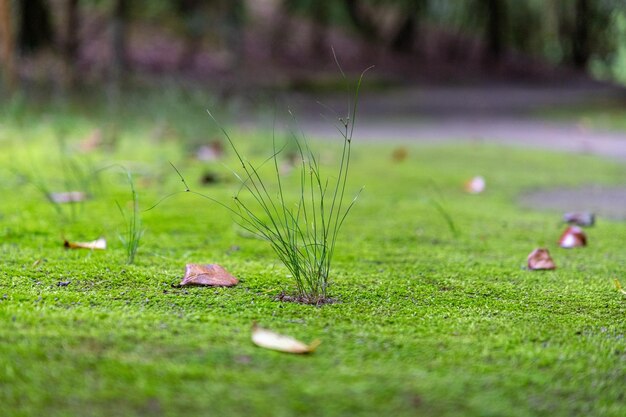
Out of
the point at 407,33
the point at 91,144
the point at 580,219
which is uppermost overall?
the point at 407,33

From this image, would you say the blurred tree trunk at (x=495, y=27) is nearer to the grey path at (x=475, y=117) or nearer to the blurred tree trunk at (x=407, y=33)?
the blurred tree trunk at (x=407, y=33)

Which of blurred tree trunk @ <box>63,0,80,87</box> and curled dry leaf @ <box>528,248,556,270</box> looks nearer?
curled dry leaf @ <box>528,248,556,270</box>

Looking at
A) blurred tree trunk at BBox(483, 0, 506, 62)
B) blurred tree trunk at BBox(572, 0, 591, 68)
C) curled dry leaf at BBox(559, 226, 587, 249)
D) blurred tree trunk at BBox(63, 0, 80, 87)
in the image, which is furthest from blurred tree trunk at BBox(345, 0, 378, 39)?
curled dry leaf at BBox(559, 226, 587, 249)

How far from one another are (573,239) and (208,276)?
107 cm

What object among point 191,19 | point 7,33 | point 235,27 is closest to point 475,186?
point 7,33

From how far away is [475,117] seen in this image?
709cm

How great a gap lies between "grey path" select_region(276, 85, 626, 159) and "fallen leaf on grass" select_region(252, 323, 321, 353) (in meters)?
2.62

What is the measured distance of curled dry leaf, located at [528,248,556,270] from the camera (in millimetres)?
1639

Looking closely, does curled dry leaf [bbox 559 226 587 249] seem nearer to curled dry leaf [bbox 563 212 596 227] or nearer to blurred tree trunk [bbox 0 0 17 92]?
curled dry leaf [bbox 563 212 596 227]

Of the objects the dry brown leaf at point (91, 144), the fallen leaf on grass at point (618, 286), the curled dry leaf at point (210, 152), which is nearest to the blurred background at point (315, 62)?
the curled dry leaf at point (210, 152)

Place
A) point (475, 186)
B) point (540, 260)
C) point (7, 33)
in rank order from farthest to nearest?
point (7, 33)
point (475, 186)
point (540, 260)

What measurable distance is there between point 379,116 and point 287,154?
3911 millimetres

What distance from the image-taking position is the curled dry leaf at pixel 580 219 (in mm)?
2195

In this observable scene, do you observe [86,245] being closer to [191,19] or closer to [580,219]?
[580,219]
